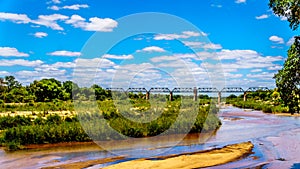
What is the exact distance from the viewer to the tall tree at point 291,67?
9.62 meters

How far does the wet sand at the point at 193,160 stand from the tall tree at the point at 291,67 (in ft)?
12.7

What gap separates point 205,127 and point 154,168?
11.4 meters

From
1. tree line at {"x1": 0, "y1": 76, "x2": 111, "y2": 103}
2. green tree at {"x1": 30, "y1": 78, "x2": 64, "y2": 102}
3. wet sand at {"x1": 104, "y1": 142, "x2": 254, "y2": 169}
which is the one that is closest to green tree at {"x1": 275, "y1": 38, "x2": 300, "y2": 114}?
wet sand at {"x1": 104, "y1": 142, "x2": 254, "y2": 169}

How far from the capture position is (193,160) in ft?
42.7

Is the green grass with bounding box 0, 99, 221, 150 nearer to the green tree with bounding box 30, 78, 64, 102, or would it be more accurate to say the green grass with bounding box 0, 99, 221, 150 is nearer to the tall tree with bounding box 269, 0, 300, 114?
the tall tree with bounding box 269, 0, 300, 114

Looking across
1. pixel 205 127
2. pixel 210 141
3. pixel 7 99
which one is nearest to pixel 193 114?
pixel 205 127

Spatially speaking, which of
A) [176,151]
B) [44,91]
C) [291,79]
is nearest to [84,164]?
[176,151]

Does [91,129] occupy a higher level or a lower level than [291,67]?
lower

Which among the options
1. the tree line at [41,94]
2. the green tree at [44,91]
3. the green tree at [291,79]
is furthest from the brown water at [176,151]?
the green tree at [44,91]

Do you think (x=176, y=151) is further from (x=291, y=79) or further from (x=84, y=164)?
(x=291, y=79)

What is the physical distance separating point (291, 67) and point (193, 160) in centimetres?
521

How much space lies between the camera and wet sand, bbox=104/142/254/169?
39.4 feet

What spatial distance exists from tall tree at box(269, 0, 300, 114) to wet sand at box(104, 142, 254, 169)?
3.87 meters

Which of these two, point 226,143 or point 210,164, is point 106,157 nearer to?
point 210,164
